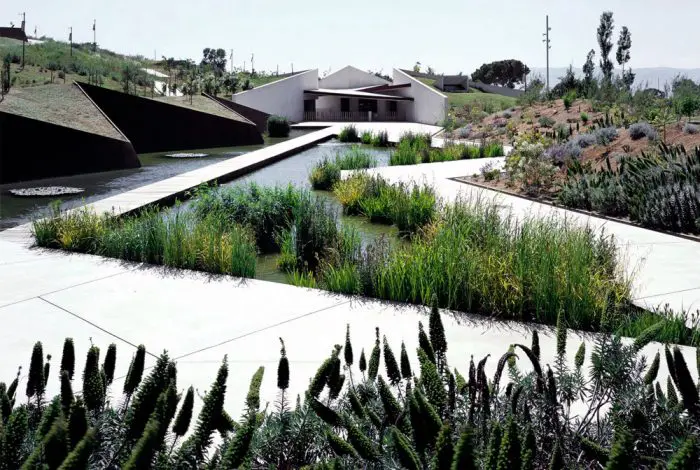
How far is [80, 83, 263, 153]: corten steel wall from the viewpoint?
1822 centimetres

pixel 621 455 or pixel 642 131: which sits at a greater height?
pixel 642 131

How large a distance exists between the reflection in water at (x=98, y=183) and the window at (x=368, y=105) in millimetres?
30709

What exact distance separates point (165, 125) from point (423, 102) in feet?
85.7

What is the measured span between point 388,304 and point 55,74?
3815cm

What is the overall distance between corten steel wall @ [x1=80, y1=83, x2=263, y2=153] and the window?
1089 inches

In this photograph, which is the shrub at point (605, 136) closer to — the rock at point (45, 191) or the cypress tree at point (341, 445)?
the rock at point (45, 191)

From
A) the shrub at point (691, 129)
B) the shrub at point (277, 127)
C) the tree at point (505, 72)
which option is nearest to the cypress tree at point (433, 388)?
the shrub at point (691, 129)

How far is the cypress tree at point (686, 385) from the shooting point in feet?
6.16

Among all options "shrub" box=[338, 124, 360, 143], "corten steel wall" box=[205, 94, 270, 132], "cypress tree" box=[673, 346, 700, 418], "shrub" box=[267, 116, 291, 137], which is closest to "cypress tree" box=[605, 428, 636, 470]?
"cypress tree" box=[673, 346, 700, 418]

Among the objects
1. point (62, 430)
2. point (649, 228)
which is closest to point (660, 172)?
point (649, 228)

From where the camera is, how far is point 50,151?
43.7 feet

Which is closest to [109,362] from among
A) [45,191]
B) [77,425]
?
[77,425]

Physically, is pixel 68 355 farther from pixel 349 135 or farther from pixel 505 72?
pixel 505 72

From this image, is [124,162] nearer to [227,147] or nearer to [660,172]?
[227,147]
